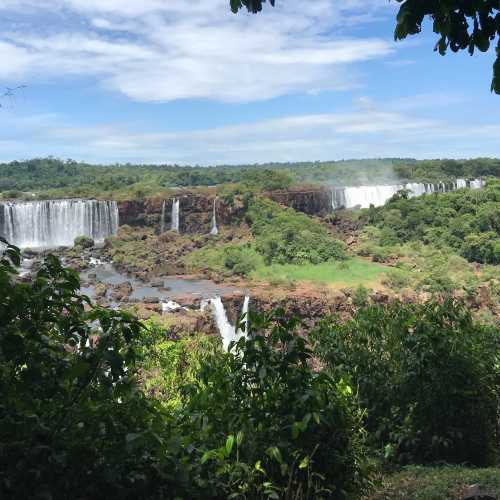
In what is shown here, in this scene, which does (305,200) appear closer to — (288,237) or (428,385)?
(288,237)

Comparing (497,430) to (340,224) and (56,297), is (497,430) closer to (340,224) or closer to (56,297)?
(56,297)

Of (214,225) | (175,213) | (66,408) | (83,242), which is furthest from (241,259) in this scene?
(66,408)

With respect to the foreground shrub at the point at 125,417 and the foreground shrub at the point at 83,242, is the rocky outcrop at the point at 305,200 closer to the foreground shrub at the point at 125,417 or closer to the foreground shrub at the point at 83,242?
the foreground shrub at the point at 83,242

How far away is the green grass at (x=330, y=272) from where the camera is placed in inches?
1055

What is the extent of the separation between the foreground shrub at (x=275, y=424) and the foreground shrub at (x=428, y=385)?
1421mm

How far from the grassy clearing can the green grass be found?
70.1 ft

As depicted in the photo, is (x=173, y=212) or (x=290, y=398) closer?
(x=290, y=398)

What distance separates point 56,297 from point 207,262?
93.2ft

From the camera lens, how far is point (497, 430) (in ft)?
18.8

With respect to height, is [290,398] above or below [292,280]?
above

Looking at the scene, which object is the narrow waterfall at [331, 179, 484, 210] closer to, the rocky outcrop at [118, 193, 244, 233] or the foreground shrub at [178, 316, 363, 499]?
the rocky outcrop at [118, 193, 244, 233]

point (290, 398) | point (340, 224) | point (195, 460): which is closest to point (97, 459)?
point (195, 460)

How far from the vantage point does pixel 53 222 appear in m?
35.0

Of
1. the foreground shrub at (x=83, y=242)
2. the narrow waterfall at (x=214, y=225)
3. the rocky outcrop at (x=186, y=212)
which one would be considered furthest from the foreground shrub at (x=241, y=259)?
the foreground shrub at (x=83, y=242)
